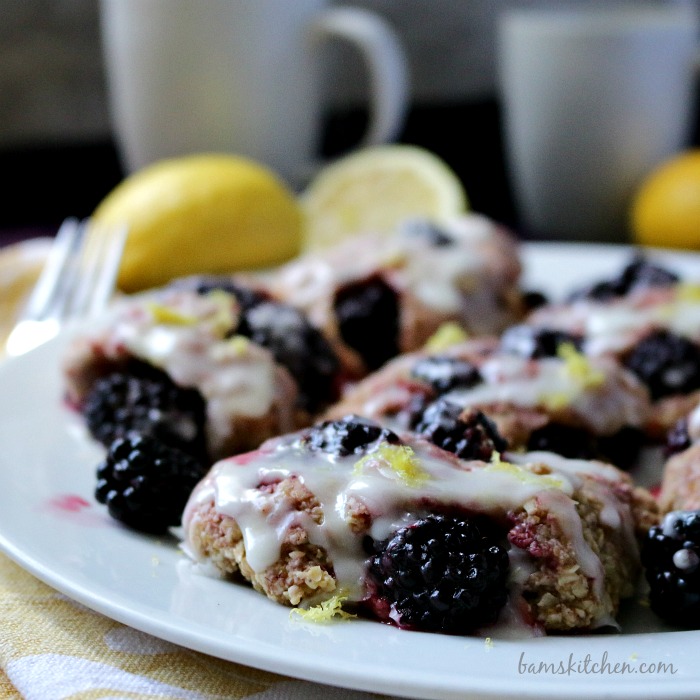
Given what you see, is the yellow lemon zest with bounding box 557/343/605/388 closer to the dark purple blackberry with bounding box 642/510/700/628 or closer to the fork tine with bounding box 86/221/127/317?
the dark purple blackberry with bounding box 642/510/700/628

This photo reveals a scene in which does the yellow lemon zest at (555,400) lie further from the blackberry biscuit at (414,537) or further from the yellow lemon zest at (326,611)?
the yellow lemon zest at (326,611)

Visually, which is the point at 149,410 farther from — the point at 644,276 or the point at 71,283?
the point at 644,276

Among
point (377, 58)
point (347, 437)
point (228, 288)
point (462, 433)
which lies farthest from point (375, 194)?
point (347, 437)

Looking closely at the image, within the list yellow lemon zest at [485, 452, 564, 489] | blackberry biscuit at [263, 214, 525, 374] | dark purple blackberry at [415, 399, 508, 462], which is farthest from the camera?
blackberry biscuit at [263, 214, 525, 374]

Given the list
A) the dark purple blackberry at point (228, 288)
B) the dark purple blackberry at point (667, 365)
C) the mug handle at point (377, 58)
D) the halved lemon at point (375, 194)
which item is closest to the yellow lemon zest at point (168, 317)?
the dark purple blackberry at point (228, 288)

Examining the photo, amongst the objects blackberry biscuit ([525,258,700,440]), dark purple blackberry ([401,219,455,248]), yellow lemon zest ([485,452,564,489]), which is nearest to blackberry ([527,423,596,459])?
blackberry biscuit ([525,258,700,440])

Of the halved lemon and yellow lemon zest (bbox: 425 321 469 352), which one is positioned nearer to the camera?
yellow lemon zest (bbox: 425 321 469 352)

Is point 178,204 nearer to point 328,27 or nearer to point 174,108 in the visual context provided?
point 174,108

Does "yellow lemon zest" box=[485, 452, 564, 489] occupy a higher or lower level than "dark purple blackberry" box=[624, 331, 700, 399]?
higher
